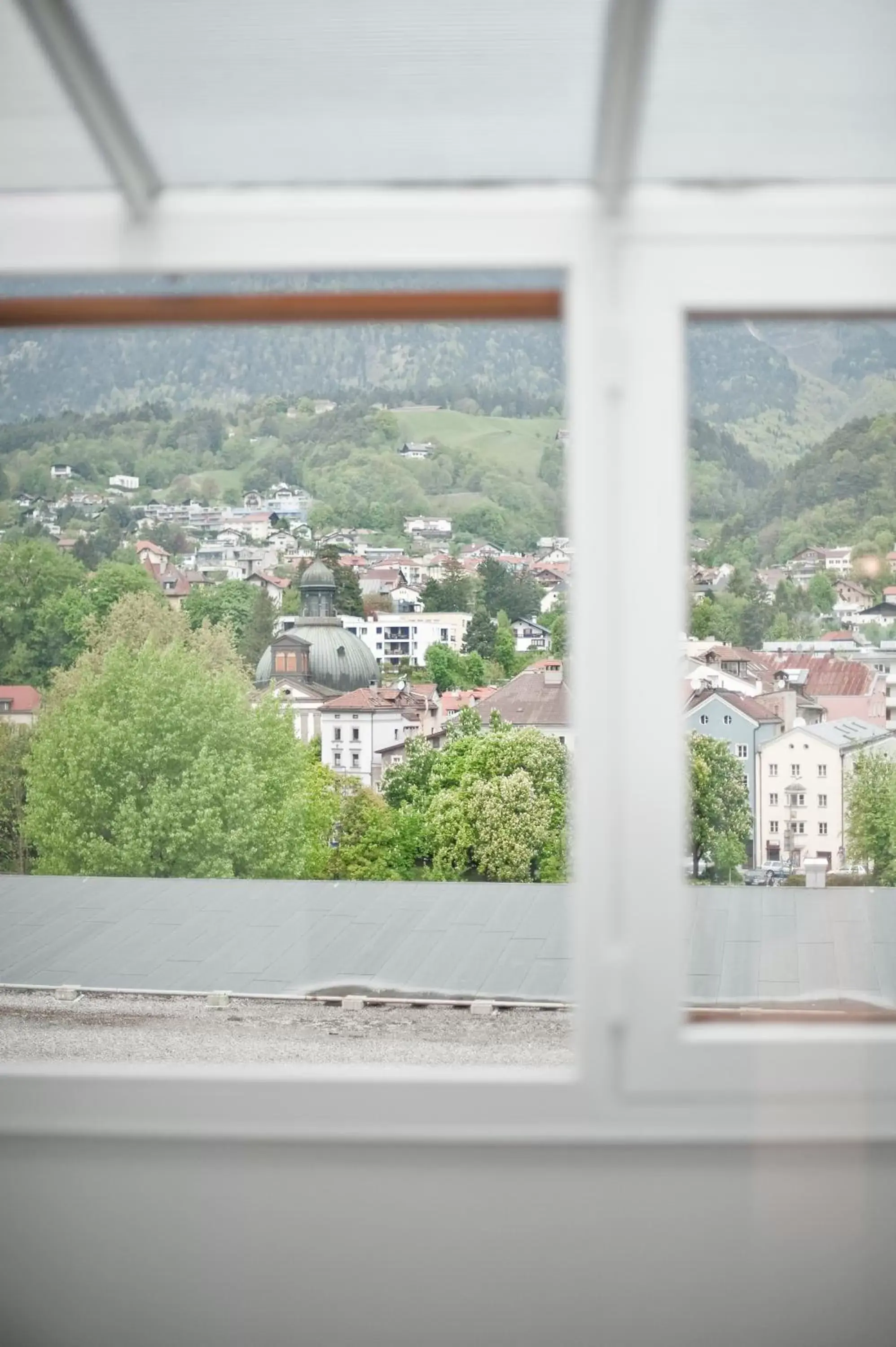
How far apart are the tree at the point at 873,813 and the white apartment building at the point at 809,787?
0.02 m

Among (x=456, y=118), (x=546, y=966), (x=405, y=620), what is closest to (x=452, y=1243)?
(x=546, y=966)

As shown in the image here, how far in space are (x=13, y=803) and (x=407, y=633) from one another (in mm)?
991

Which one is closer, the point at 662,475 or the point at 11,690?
the point at 662,475

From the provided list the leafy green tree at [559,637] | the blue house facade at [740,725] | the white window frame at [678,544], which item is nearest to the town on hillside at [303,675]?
the leafy green tree at [559,637]

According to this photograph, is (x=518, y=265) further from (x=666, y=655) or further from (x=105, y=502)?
(x=105, y=502)

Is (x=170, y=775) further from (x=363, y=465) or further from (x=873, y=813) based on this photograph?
(x=873, y=813)

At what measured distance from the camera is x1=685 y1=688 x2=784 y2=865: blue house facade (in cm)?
259

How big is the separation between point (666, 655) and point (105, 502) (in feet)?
4.25

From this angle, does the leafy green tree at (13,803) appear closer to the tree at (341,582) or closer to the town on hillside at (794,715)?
the tree at (341,582)

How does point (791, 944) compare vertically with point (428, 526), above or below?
below

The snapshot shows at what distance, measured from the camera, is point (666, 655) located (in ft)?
7.64

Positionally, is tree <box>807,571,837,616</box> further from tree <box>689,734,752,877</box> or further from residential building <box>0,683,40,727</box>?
residential building <box>0,683,40,727</box>

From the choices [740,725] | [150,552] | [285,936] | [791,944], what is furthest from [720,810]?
[150,552]

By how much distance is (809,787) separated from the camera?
2.60 m
